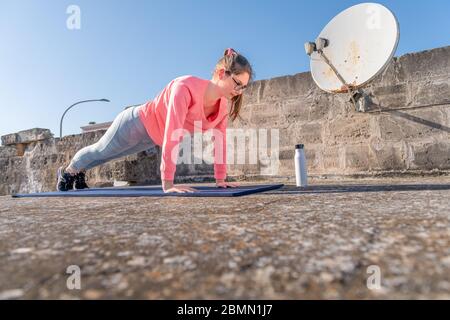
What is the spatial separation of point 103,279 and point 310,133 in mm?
2753

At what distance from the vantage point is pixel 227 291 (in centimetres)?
36

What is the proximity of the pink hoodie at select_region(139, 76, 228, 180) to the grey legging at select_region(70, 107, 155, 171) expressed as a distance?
0.30ft

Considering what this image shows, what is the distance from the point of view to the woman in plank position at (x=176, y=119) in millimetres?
1636

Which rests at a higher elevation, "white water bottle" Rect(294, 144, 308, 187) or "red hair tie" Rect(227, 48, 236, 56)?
"red hair tie" Rect(227, 48, 236, 56)

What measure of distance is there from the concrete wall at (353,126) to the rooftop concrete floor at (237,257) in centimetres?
197

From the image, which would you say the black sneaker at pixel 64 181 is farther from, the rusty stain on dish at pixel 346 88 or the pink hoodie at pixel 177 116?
the rusty stain on dish at pixel 346 88

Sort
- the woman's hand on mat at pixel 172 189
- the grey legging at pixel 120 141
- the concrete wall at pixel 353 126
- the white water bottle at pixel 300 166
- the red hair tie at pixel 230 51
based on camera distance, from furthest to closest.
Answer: the concrete wall at pixel 353 126 < the grey legging at pixel 120 141 < the white water bottle at pixel 300 166 < the red hair tie at pixel 230 51 < the woman's hand on mat at pixel 172 189

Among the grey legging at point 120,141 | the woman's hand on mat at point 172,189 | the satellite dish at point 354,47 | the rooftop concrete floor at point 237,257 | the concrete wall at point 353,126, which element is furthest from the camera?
the concrete wall at point 353,126

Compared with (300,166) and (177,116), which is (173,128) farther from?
(300,166)

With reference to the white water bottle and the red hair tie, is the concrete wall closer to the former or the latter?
the white water bottle

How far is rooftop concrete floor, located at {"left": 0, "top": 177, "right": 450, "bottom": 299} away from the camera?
0.37 metres

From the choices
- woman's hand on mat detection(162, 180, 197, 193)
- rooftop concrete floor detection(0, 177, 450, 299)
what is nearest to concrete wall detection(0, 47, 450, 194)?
woman's hand on mat detection(162, 180, 197, 193)

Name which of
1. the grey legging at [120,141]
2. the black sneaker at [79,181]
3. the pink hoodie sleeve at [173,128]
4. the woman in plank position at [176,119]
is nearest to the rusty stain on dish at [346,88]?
the woman in plank position at [176,119]
